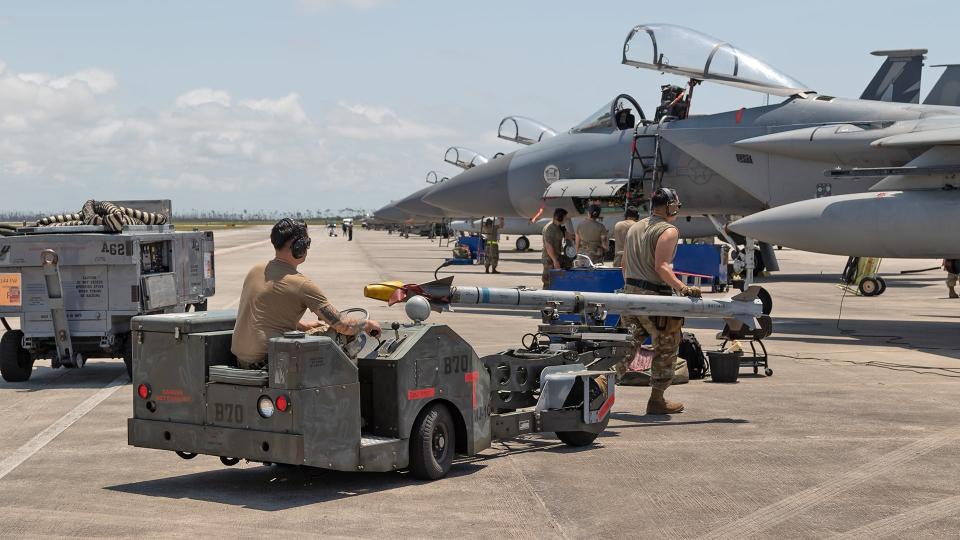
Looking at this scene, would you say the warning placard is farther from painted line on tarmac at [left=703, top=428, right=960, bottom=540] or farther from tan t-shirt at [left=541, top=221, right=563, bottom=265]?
painted line on tarmac at [left=703, top=428, right=960, bottom=540]

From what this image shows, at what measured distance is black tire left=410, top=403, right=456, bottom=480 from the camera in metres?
6.73

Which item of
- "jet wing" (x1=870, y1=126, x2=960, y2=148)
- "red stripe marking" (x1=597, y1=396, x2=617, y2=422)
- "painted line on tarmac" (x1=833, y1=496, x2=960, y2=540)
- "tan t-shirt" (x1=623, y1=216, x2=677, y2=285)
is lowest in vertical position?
"painted line on tarmac" (x1=833, y1=496, x2=960, y2=540)

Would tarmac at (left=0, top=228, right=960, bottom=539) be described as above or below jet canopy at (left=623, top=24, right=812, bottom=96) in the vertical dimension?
below

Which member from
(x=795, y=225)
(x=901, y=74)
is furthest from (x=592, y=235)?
(x=901, y=74)

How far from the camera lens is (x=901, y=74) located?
34.0 metres

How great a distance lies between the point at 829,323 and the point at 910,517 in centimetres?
1246

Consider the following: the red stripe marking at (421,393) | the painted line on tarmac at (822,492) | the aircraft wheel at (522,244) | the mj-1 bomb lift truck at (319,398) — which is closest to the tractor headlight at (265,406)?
the mj-1 bomb lift truck at (319,398)

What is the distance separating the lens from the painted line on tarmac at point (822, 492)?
5766 mm

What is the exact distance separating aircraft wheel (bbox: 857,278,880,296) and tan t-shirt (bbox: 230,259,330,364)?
64.3ft

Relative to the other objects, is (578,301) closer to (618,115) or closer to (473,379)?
(473,379)

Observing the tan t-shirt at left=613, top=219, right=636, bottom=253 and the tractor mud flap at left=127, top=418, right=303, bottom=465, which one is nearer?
the tractor mud flap at left=127, top=418, right=303, bottom=465

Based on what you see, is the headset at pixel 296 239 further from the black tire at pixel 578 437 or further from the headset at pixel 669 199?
the headset at pixel 669 199

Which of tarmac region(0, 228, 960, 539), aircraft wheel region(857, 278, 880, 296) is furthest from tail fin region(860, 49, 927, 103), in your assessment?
tarmac region(0, 228, 960, 539)

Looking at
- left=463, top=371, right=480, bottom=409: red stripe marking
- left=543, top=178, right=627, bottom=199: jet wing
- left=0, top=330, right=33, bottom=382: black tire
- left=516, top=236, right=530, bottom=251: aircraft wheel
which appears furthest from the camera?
left=516, top=236, right=530, bottom=251: aircraft wheel
